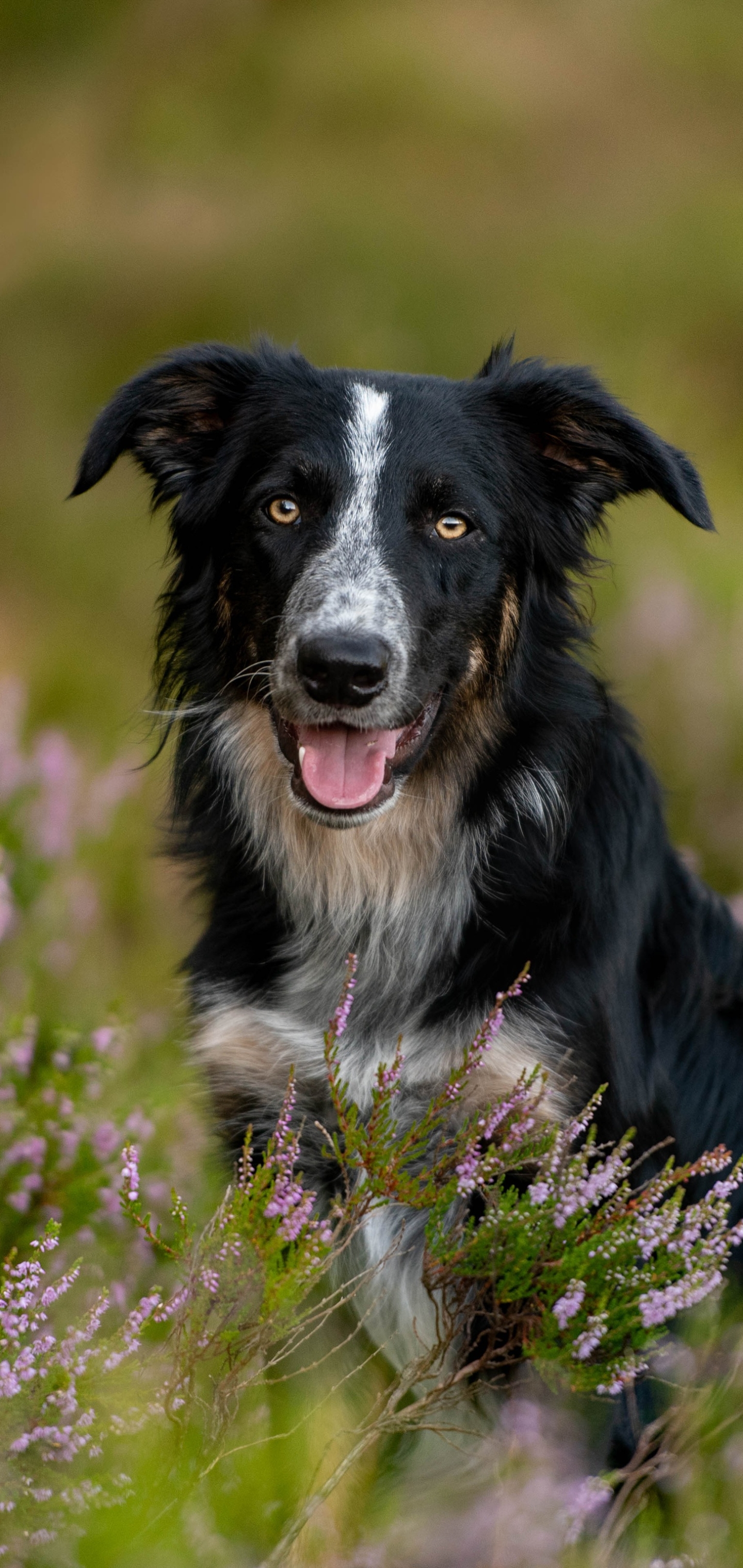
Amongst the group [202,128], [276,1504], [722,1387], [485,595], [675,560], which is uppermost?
A: [202,128]

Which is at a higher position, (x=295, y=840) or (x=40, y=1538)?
(x=295, y=840)

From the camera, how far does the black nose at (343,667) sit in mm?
2699

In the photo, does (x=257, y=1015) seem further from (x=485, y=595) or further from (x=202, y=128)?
(x=202, y=128)

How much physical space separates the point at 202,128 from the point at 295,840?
1315 cm

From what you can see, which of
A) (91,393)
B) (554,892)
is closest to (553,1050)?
(554,892)

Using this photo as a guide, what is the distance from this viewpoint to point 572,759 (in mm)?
3203

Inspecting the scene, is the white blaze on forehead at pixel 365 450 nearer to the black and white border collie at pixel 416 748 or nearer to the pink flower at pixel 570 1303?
the black and white border collie at pixel 416 748

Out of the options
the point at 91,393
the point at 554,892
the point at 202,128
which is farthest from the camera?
the point at 202,128

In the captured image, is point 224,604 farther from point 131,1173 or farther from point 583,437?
point 131,1173

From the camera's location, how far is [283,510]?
3072mm

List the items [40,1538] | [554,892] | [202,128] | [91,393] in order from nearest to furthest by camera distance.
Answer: [40,1538] → [554,892] → [91,393] → [202,128]

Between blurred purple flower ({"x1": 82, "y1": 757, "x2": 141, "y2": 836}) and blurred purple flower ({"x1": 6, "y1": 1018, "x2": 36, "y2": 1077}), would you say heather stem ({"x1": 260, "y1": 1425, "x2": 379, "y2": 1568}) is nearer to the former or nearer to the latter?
blurred purple flower ({"x1": 6, "y1": 1018, "x2": 36, "y2": 1077})

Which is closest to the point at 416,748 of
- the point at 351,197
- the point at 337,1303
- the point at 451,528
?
the point at 451,528

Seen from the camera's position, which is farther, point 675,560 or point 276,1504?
point 675,560
